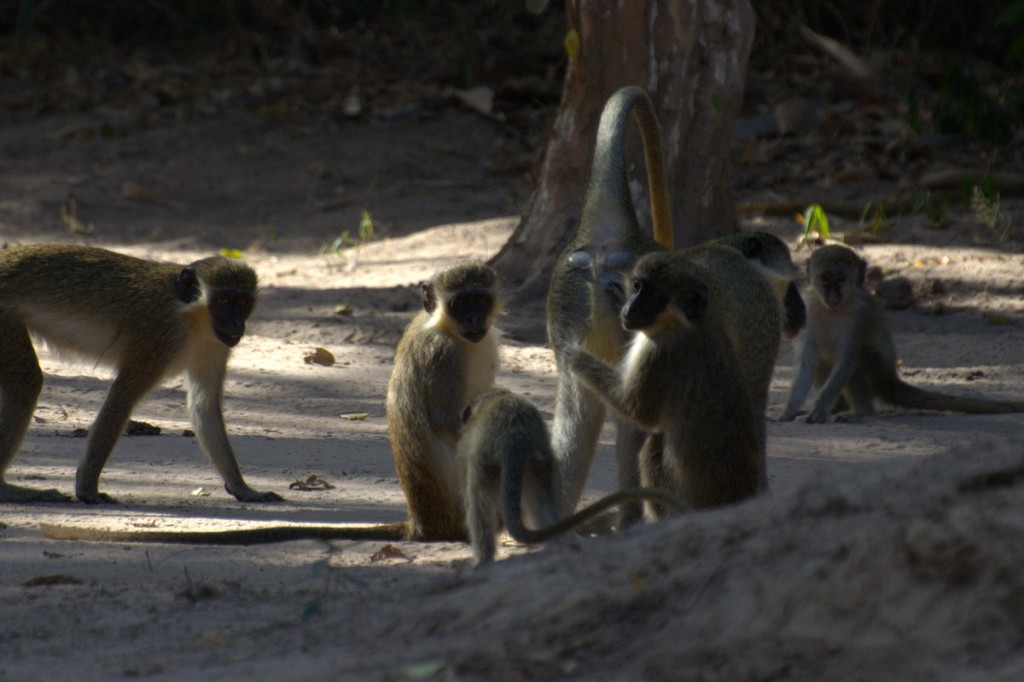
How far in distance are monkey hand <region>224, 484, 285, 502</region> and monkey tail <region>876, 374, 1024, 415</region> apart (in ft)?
13.1

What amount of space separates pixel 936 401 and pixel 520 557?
498 centimetres

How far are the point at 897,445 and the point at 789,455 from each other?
2.05 ft

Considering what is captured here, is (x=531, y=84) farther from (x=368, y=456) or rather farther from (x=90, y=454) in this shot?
(x=90, y=454)

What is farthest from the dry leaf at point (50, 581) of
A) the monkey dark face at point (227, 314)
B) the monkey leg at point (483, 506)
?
the monkey dark face at point (227, 314)

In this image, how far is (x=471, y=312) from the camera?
525 centimetres

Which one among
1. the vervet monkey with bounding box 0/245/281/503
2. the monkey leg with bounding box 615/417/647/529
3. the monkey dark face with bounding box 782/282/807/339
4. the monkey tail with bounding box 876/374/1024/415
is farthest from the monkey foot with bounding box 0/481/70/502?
the monkey tail with bounding box 876/374/1024/415

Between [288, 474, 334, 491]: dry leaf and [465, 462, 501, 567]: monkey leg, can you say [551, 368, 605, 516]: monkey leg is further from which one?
[288, 474, 334, 491]: dry leaf

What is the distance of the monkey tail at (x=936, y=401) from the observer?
791cm

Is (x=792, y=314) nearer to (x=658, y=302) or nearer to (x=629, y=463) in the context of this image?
(x=629, y=463)

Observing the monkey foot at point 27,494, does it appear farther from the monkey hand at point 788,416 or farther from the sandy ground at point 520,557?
the monkey hand at point 788,416

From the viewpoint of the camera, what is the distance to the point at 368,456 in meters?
6.83

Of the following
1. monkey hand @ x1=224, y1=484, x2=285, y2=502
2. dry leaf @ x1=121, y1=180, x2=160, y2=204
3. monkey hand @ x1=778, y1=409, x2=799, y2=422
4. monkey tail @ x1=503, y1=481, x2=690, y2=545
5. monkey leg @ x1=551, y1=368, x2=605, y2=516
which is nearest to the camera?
monkey tail @ x1=503, y1=481, x2=690, y2=545

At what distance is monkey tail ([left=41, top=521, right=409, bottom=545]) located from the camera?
16.3ft

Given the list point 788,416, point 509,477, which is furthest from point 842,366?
point 509,477
